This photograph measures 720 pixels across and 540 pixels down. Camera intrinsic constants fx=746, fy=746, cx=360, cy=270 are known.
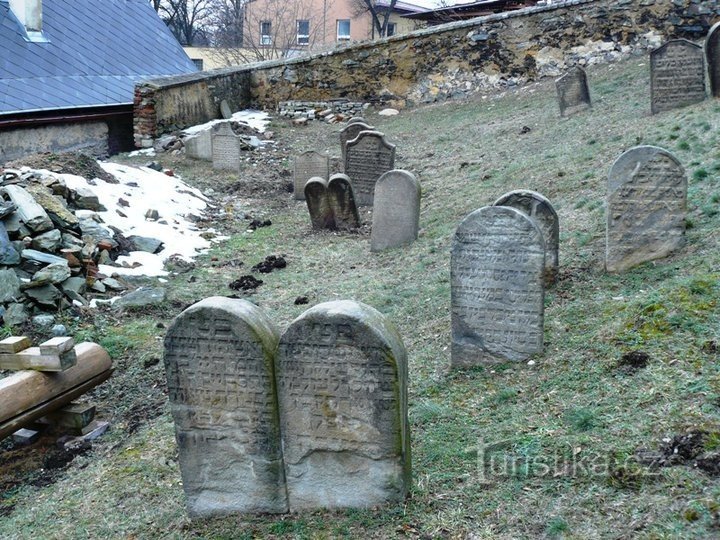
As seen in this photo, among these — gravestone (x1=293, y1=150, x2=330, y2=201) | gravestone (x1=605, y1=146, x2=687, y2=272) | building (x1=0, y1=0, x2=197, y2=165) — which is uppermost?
building (x1=0, y1=0, x2=197, y2=165)

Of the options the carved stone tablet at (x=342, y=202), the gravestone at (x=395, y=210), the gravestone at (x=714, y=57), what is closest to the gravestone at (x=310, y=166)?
the carved stone tablet at (x=342, y=202)

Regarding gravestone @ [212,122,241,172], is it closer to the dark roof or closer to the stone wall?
the stone wall

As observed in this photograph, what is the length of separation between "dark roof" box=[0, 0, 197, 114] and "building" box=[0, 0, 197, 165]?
0.08 feet

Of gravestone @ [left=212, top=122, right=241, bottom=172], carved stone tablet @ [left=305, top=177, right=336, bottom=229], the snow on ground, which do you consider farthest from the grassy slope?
gravestone @ [left=212, top=122, right=241, bottom=172]

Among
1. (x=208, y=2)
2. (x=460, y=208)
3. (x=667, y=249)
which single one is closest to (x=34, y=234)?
(x=460, y=208)

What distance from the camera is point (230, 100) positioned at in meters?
21.4

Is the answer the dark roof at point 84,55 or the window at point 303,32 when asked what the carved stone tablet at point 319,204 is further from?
the window at point 303,32

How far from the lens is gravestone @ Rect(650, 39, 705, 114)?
11.7 m

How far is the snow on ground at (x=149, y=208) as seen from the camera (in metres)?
10.7

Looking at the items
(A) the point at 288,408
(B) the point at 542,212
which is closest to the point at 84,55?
(B) the point at 542,212

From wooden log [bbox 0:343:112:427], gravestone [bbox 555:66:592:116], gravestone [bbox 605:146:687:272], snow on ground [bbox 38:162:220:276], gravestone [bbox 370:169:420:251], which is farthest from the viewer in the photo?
gravestone [bbox 555:66:592:116]

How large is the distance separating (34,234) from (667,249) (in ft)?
24.0

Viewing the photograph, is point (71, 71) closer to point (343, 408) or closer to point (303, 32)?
point (343, 408)

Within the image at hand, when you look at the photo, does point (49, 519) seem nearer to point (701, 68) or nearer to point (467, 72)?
point (701, 68)
